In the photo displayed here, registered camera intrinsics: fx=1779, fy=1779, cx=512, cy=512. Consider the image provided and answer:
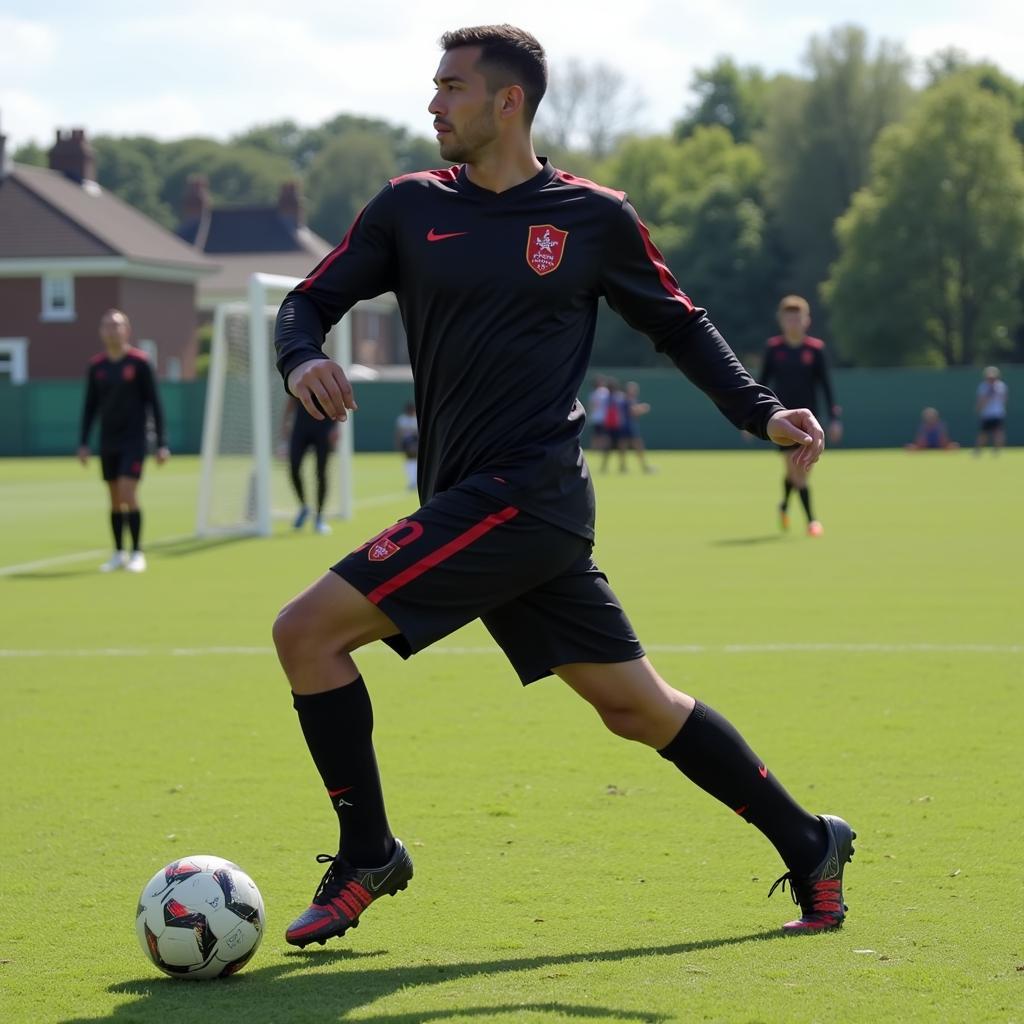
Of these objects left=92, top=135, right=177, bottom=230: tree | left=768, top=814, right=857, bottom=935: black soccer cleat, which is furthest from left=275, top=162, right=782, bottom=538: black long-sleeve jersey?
left=92, top=135, right=177, bottom=230: tree

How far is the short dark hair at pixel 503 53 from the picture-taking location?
14.9 feet

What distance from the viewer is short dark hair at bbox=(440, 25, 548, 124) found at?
4.54m

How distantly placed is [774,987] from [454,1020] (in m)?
0.77

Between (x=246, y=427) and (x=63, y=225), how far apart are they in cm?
4184

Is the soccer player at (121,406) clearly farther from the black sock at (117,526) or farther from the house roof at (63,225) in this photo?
the house roof at (63,225)

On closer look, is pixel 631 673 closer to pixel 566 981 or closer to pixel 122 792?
pixel 566 981

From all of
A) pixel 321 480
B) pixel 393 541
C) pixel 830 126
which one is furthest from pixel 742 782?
pixel 830 126

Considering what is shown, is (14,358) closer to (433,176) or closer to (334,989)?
(433,176)

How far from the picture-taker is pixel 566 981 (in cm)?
422

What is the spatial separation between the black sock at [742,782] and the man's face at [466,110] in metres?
1.57

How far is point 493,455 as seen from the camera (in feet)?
14.7

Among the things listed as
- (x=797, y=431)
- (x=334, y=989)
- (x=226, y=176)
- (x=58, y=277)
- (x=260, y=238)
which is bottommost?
(x=334, y=989)

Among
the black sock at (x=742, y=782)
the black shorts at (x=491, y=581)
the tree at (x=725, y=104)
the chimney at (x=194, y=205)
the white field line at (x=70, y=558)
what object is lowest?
the white field line at (x=70, y=558)

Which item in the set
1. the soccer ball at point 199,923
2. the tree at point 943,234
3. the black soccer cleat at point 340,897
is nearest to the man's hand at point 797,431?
the black soccer cleat at point 340,897
